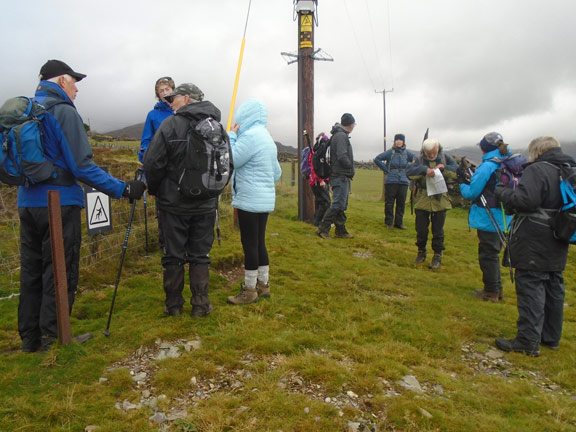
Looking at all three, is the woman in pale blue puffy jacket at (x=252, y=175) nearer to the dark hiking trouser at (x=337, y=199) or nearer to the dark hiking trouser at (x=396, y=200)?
the dark hiking trouser at (x=337, y=199)

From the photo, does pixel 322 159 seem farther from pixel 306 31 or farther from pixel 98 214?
pixel 98 214

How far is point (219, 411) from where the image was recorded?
2.93 meters

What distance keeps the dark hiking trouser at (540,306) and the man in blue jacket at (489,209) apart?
1292 mm

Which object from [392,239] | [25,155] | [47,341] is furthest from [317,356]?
[392,239]

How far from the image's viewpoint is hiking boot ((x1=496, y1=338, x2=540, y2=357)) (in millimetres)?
4285

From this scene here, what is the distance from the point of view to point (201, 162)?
411 cm

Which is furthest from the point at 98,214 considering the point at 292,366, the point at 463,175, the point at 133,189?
the point at 463,175

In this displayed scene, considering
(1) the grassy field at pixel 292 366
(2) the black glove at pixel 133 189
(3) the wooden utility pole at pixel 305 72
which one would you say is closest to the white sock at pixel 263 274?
(1) the grassy field at pixel 292 366

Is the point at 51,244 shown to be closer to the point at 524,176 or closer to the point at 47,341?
the point at 47,341

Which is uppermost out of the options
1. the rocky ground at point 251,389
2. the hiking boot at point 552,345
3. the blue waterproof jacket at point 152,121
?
the blue waterproof jacket at point 152,121

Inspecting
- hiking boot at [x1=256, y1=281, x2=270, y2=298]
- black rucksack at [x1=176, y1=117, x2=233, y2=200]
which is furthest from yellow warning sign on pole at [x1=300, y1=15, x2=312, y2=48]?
hiking boot at [x1=256, y1=281, x2=270, y2=298]

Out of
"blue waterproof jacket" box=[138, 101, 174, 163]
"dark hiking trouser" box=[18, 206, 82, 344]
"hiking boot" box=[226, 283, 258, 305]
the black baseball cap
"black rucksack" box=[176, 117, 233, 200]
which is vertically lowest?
"hiking boot" box=[226, 283, 258, 305]

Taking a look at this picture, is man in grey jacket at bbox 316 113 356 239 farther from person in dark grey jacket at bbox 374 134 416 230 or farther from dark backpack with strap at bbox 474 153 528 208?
dark backpack with strap at bbox 474 153 528 208

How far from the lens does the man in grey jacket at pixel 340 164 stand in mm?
8734
